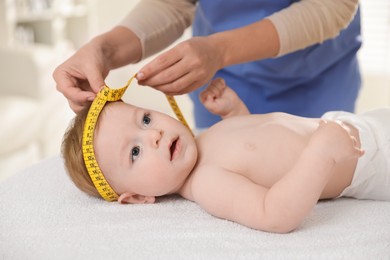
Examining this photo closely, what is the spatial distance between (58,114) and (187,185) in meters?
3.05

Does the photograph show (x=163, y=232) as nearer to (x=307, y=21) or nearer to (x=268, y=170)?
(x=268, y=170)

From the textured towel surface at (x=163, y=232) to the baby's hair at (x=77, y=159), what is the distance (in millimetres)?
31

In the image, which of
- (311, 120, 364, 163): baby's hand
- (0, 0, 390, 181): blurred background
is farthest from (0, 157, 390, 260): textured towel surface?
(0, 0, 390, 181): blurred background

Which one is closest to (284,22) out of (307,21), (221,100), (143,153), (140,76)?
(307,21)

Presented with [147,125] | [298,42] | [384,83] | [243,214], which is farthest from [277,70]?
[384,83]

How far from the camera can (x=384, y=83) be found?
168 inches

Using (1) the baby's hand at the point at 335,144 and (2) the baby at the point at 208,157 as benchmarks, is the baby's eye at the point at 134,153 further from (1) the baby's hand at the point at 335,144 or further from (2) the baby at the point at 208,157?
(1) the baby's hand at the point at 335,144

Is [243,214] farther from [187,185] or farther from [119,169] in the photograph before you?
[119,169]

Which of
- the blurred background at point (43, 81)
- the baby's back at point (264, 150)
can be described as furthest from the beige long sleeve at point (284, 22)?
the blurred background at point (43, 81)

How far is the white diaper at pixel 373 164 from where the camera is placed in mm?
1393

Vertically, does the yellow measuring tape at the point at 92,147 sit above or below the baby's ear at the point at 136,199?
above

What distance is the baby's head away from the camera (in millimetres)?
1360

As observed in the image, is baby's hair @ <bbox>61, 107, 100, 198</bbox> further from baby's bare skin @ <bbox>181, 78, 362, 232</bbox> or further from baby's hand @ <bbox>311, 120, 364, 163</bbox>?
baby's hand @ <bbox>311, 120, 364, 163</bbox>

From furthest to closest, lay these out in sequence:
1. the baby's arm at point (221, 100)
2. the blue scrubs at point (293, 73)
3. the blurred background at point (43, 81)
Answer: the blurred background at point (43, 81) → the blue scrubs at point (293, 73) → the baby's arm at point (221, 100)
